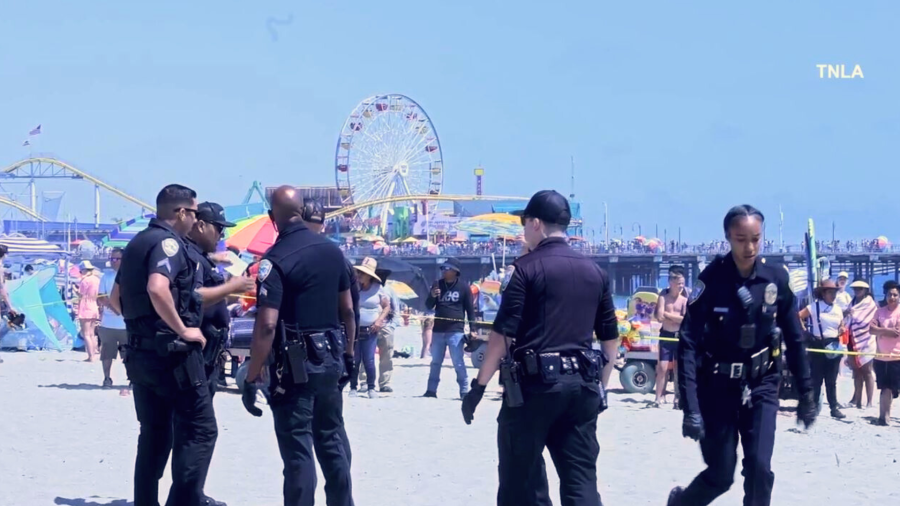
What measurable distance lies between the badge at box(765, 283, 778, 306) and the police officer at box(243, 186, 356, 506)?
6.40 feet

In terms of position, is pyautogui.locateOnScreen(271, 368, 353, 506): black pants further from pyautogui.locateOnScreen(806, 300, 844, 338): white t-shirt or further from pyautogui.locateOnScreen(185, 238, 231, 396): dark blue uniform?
pyautogui.locateOnScreen(806, 300, 844, 338): white t-shirt

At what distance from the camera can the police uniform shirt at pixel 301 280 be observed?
533cm

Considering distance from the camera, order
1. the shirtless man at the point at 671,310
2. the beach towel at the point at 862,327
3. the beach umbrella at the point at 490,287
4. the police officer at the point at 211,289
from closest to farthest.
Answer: the police officer at the point at 211,289 < the shirtless man at the point at 671,310 < the beach towel at the point at 862,327 < the beach umbrella at the point at 490,287

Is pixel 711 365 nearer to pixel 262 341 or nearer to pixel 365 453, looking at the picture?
pixel 262 341

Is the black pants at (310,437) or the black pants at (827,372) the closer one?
the black pants at (310,437)

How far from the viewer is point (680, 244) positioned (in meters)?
110

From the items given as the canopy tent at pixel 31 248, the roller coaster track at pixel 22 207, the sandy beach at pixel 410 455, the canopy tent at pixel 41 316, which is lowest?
the sandy beach at pixel 410 455

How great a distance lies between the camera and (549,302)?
4.94 m

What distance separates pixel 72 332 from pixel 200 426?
55.6 ft

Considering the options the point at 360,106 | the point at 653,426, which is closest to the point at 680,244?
the point at 360,106

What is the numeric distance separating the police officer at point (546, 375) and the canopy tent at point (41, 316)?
1696 cm

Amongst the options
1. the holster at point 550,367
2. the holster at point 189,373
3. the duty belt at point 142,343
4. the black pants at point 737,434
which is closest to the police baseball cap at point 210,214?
the duty belt at point 142,343

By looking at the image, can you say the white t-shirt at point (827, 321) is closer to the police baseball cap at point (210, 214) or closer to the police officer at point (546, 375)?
the police baseball cap at point (210, 214)

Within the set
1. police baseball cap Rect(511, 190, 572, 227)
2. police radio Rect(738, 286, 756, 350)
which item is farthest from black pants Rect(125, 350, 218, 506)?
police radio Rect(738, 286, 756, 350)
